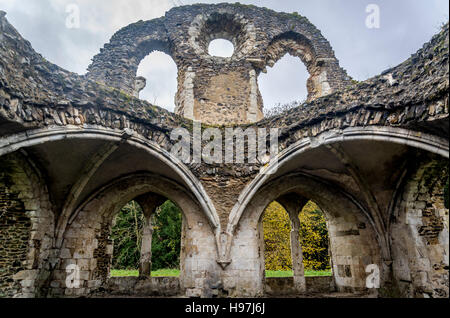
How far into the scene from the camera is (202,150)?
6.17 meters

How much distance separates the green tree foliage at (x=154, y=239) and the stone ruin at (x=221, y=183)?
5.46m

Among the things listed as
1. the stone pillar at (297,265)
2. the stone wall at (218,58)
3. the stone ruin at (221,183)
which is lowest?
the stone pillar at (297,265)

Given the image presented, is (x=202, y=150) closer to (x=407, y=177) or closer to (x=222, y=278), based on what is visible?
(x=222, y=278)

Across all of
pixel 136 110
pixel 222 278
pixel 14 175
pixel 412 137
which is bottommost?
pixel 222 278

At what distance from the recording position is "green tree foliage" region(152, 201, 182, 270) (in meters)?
14.3

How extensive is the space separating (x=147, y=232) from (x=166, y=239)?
22.7ft

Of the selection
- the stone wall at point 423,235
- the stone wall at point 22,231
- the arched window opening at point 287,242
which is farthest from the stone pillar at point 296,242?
the stone wall at point 22,231

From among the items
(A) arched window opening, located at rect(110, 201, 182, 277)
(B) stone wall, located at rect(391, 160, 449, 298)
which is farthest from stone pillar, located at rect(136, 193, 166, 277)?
(B) stone wall, located at rect(391, 160, 449, 298)

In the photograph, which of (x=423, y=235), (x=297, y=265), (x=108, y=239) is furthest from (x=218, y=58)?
(x=423, y=235)

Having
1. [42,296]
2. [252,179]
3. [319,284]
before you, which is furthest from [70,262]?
[319,284]

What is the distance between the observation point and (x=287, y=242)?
12836mm

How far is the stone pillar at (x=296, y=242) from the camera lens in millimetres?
7645

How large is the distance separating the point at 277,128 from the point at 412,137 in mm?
2450

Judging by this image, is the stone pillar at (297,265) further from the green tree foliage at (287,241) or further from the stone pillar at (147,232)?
the green tree foliage at (287,241)
